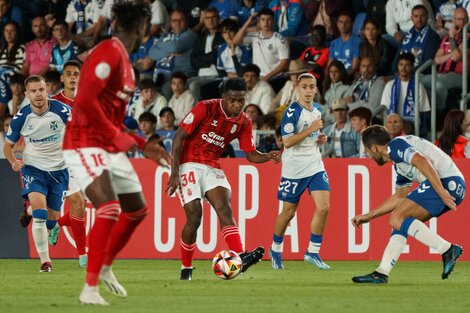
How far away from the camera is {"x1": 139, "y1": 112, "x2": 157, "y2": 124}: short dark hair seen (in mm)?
19156

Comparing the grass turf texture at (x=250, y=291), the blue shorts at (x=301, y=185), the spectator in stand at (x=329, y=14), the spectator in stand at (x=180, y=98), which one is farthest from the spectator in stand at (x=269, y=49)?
the grass turf texture at (x=250, y=291)

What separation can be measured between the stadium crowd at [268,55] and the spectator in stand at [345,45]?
0.02m

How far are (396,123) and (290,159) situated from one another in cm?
299

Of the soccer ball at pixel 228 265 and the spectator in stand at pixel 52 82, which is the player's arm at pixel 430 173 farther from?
the spectator in stand at pixel 52 82

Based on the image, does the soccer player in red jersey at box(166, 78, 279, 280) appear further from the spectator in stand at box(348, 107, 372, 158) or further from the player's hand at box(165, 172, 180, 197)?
the spectator in stand at box(348, 107, 372, 158)

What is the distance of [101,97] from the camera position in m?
9.28

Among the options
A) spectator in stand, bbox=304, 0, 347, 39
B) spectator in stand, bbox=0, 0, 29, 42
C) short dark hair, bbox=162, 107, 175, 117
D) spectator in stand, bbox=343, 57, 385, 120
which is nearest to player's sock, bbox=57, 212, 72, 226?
short dark hair, bbox=162, 107, 175, 117

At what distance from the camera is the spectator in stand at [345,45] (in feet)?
64.8

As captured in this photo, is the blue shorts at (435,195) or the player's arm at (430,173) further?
the blue shorts at (435,195)

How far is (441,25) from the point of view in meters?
19.3

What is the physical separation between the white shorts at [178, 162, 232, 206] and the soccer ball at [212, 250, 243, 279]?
2.81 feet

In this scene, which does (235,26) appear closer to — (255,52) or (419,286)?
(255,52)

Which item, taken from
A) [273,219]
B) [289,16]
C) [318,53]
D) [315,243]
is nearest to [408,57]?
[318,53]

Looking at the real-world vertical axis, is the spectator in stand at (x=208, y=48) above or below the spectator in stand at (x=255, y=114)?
above
